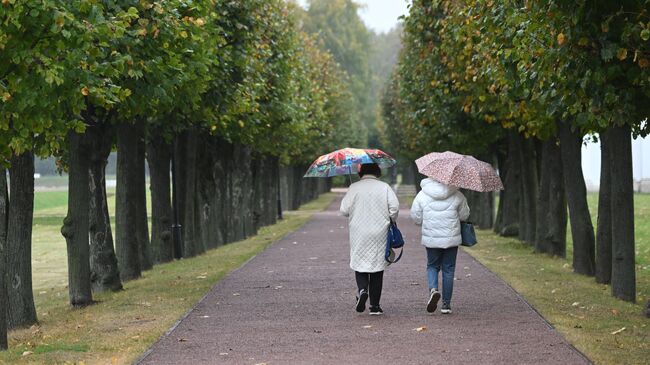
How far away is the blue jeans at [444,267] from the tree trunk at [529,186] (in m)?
15.3

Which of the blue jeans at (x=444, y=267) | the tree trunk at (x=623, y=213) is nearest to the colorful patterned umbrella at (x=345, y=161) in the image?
the blue jeans at (x=444, y=267)

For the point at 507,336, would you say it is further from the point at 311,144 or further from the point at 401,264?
the point at 311,144

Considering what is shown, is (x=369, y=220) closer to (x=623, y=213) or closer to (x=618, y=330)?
(x=618, y=330)

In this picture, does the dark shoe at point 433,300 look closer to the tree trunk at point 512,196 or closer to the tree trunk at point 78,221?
the tree trunk at point 78,221

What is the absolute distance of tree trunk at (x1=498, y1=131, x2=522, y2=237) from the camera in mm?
33156

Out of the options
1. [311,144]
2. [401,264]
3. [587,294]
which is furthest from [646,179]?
[587,294]

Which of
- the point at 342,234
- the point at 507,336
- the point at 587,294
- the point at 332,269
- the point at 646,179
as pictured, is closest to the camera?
the point at 507,336

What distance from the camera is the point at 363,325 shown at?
1313 cm

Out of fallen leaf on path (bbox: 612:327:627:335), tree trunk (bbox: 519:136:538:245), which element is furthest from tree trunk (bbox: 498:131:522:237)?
fallen leaf on path (bbox: 612:327:627:335)

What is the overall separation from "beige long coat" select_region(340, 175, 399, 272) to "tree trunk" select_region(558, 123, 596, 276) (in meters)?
7.29

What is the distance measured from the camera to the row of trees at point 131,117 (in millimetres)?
11883

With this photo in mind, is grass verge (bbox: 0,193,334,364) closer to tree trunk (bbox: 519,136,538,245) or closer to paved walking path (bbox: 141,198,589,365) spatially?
paved walking path (bbox: 141,198,589,365)

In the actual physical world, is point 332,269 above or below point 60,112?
below

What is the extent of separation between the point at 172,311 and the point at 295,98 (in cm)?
2280
